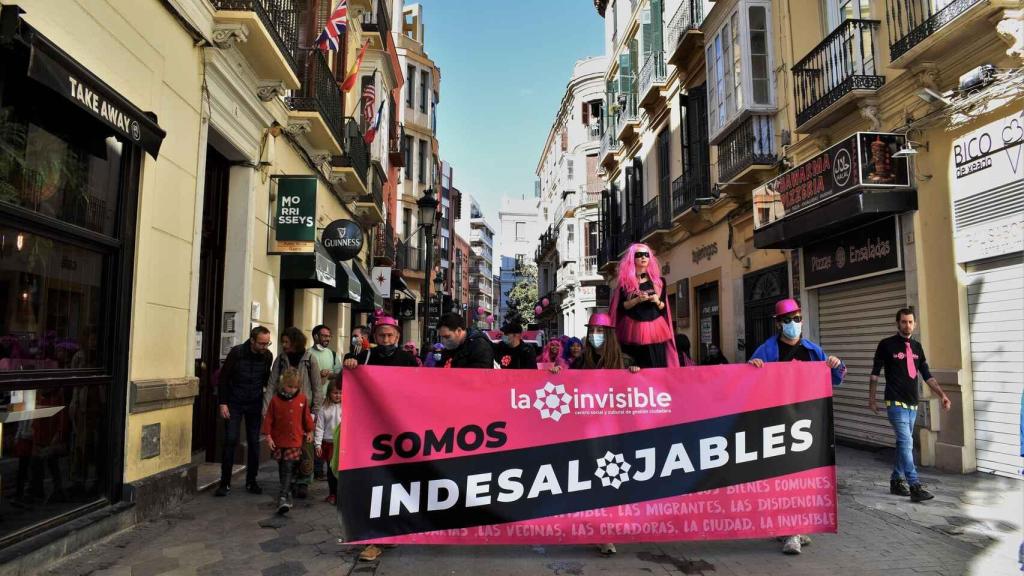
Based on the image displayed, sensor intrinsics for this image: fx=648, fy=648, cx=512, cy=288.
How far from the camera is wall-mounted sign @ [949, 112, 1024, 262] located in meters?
7.01

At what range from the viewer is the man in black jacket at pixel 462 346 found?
4.87 metres

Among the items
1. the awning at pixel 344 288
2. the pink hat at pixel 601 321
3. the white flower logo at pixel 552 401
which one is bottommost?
the white flower logo at pixel 552 401

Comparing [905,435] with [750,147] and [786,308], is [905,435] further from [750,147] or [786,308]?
[750,147]

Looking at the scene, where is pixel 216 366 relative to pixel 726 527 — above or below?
above

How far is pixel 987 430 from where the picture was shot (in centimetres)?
748

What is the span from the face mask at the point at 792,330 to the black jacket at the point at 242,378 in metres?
5.21

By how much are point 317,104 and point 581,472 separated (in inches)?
326

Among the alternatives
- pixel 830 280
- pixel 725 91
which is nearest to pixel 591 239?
pixel 725 91

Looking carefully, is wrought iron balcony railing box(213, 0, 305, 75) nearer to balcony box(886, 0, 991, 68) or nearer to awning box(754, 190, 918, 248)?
balcony box(886, 0, 991, 68)

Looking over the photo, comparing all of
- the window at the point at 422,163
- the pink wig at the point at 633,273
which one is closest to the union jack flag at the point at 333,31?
the pink wig at the point at 633,273

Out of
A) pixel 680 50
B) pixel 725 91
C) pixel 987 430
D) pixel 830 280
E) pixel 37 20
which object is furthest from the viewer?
pixel 680 50

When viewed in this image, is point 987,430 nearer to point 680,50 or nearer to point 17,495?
point 17,495

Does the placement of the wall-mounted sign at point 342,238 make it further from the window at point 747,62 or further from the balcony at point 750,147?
the window at point 747,62

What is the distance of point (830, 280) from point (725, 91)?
17.1 feet
